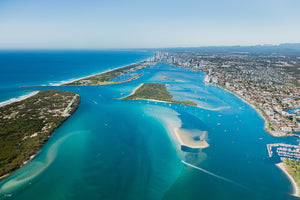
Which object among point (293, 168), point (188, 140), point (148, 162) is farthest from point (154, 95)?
point (293, 168)

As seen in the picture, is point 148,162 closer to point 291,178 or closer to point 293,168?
point 291,178

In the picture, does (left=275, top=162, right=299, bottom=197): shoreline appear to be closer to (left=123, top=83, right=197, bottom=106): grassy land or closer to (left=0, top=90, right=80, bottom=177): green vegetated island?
(left=123, top=83, right=197, bottom=106): grassy land

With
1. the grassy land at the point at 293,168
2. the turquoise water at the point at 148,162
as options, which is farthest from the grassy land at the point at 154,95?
the grassy land at the point at 293,168

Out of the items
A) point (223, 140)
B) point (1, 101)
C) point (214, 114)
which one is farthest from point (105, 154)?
point (1, 101)

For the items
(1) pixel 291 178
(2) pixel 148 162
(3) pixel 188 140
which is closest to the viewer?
(1) pixel 291 178

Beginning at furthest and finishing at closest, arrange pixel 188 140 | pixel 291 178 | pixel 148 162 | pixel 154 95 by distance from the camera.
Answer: pixel 154 95 < pixel 188 140 < pixel 148 162 < pixel 291 178

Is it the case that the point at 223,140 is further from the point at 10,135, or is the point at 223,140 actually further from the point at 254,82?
the point at 254,82
